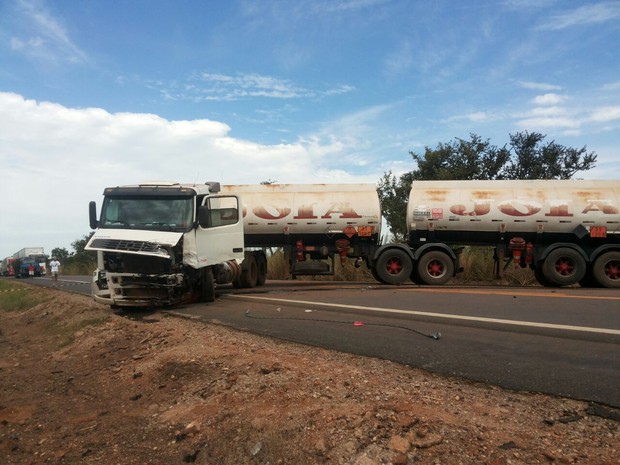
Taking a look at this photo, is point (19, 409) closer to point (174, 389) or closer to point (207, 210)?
point (174, 389)

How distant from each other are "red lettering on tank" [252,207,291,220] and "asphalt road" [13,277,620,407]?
5392mm

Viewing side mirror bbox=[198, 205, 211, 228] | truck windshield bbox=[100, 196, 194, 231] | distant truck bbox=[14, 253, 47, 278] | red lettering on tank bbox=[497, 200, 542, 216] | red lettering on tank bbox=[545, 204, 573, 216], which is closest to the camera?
truck windshield bbox=[100, 196, 194, 231]

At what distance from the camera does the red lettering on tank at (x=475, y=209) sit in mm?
16172

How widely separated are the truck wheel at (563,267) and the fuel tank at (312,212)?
5.22 meters

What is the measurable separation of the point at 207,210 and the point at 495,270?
34.5 ft

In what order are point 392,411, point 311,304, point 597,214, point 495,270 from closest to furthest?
point 392,411 < point 311,304 < point 597,214 < point 495,270

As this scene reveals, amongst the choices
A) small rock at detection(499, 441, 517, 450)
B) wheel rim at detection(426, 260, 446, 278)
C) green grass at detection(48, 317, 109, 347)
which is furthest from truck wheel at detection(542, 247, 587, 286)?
small rock at detection(499, 441, 517, 450)

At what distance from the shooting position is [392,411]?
13.8 feet

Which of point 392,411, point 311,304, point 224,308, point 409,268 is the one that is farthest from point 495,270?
point 392,411

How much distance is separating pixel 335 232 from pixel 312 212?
3.28ft

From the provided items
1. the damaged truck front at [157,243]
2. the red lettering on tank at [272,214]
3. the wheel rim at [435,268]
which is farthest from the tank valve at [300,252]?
the damaged truck front at [157,243]

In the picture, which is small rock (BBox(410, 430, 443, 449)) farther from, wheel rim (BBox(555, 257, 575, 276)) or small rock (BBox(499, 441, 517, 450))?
wheel rim (BBox(555, 257, 575, 276))

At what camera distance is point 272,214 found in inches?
686

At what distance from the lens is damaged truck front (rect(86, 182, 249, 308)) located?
35.3 feet
